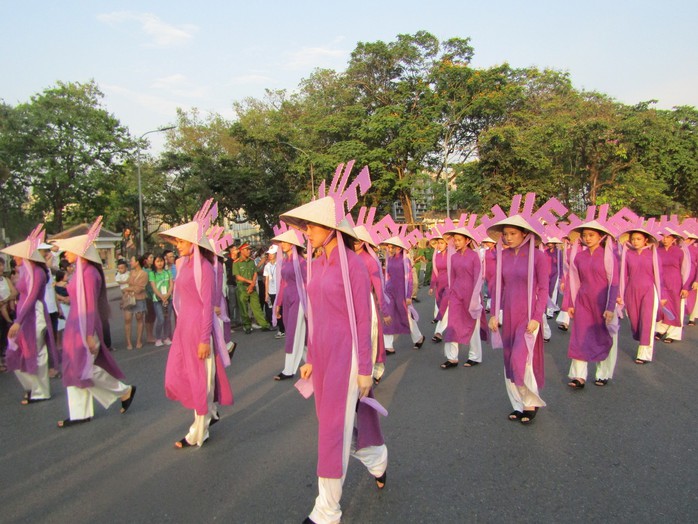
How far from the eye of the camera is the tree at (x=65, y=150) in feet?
104

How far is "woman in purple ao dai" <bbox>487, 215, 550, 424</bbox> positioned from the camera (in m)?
5.19

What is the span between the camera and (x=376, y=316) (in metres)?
5.02

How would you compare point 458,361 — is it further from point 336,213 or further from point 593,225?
point 336,213

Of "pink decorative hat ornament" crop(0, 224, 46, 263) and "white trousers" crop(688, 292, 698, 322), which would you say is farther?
"white trousers" crop(688, 292, 698, 322)

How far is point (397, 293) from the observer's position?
8938 millimetres

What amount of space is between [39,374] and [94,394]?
4.61 feet

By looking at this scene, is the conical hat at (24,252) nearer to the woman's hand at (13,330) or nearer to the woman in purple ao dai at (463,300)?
the woman's hand at (13,330)

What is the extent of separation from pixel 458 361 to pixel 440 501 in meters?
4.49

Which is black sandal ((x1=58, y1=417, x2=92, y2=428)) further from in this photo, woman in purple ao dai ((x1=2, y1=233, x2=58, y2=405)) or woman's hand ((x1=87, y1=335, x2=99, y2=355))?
woman in purple ao dai ((x1=2, y1=233, x2=58, y2=405))

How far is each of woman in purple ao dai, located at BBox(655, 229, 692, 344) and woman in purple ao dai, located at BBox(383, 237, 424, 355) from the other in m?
4.41

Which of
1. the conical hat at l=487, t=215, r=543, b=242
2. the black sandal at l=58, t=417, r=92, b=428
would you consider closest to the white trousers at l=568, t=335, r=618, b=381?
the conical hat at l=487, t=215, r=543, b=242

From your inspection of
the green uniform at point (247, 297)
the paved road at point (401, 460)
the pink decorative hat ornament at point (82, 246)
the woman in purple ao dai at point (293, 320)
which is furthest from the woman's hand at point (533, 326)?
the green uniform at point (247, 297)

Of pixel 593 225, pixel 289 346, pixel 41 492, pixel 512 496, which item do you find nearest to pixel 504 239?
pixel 593 225

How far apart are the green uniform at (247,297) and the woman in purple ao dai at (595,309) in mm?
6898
